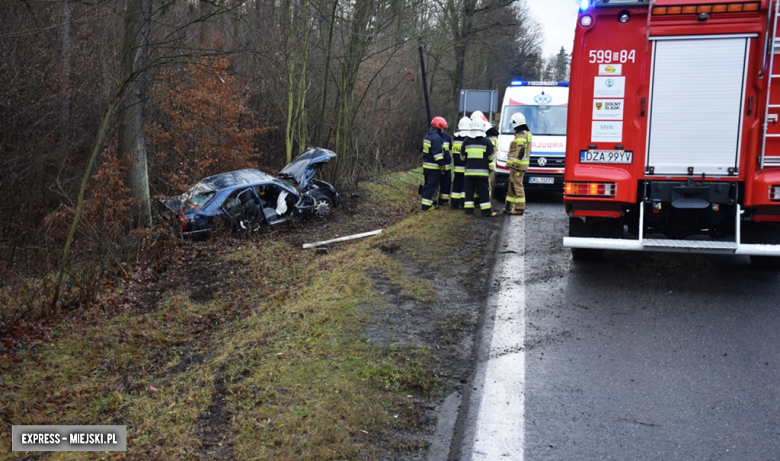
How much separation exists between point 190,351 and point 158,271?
156 inches

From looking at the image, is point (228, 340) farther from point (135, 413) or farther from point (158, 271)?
point (158, 271)

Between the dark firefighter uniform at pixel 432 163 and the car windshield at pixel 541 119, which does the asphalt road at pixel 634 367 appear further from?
the car windshield at pixel 541 119

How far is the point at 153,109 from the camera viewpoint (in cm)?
1648

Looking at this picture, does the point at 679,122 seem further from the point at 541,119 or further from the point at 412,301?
the point at 541,119

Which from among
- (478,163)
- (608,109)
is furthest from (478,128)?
(608,109)

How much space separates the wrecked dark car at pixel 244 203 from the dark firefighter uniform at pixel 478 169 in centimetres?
416

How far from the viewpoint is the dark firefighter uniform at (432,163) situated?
12.3m

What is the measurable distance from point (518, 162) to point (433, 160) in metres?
1.65

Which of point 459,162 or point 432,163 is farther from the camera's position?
point 432,163

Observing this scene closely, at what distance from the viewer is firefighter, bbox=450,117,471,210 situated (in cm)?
1154

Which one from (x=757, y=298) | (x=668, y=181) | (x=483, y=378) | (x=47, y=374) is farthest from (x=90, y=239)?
(x=757, y=298)

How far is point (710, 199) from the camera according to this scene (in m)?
6.64

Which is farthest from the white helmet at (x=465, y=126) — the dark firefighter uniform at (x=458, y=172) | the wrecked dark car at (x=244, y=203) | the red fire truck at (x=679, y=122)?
the red fire truck at (x=679, y=122)

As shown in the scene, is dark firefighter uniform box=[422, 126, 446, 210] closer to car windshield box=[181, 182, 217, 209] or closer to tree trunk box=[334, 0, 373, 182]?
car windshield box=[181, 182, 217, 209]
